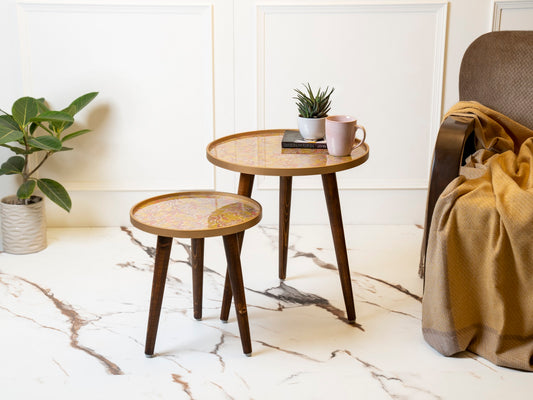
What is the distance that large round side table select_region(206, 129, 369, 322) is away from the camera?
1748 millimetres

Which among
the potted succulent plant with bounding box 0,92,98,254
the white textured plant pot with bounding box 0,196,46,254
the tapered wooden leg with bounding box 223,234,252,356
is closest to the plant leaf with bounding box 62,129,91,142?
the potted succulent plant with bounding box 0,92,98,254

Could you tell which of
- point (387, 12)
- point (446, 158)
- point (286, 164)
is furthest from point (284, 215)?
point (387, 12)

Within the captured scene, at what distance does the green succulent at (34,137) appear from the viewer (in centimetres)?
236

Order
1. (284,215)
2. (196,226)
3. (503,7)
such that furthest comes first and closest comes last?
(503,7)
(284,215)
(196,226)

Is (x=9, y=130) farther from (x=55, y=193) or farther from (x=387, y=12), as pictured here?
(x=387, y=12)

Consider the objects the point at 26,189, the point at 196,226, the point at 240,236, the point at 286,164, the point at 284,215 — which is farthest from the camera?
the point at 26,189

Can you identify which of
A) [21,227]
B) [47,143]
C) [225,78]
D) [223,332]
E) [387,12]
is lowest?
[223,332]

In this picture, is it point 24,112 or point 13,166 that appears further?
point 13,166

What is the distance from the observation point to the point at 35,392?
1.63 m

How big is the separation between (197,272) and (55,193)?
811 mm

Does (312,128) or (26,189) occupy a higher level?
(312,128)

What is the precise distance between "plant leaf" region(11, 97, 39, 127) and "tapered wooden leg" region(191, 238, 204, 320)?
901 mm

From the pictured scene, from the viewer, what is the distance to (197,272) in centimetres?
193

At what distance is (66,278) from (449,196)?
50.0 inches
